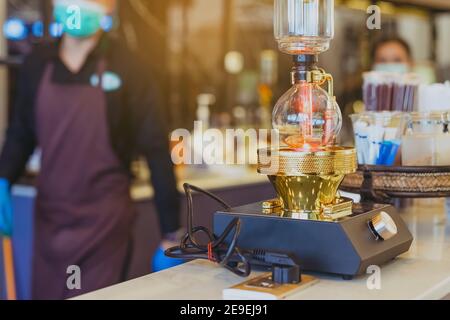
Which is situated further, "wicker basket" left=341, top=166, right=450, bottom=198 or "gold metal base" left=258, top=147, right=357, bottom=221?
"wicker basket" left=341, top=166, right=450, bottom=198

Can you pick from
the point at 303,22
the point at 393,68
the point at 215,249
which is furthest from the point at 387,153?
the point at 393,68

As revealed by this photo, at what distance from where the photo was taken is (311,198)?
1.02m

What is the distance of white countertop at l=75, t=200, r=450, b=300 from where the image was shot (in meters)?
0.91

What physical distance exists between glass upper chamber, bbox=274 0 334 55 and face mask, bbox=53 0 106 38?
1393mm

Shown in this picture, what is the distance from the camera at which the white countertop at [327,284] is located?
0.91 m

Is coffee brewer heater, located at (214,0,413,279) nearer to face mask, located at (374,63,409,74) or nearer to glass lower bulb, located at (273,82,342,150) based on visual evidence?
glass lower bulb, located at (273,82,342,150)

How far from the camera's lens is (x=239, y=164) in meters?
3.86

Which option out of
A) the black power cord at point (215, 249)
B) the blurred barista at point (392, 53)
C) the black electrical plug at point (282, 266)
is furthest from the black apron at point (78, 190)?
the blurred barista at point (392, 53)

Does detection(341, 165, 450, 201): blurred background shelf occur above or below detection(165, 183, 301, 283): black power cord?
above

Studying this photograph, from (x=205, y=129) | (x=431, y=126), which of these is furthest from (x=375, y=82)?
(x=205, y=129)

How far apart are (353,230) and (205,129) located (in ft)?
10.5

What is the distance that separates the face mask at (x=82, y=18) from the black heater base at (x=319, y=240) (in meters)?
1.55

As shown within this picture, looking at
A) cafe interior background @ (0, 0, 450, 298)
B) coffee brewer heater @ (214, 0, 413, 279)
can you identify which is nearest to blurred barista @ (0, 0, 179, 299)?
cafe interior background @ (0, 0, 450, 298)
